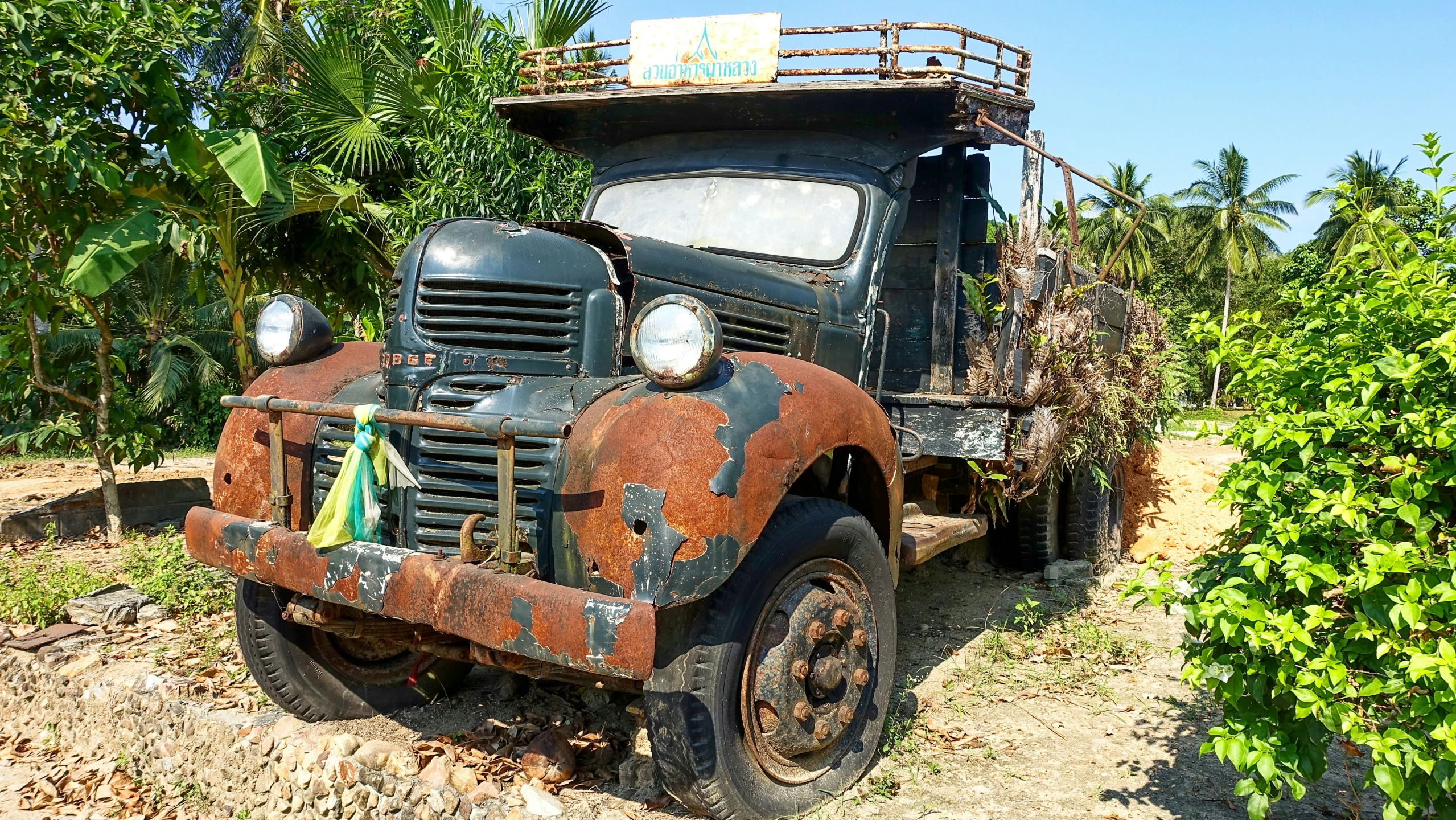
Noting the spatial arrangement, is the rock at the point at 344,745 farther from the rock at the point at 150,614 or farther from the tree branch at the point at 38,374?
the tree branch at the point at 38,374

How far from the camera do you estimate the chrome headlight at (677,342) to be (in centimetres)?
293

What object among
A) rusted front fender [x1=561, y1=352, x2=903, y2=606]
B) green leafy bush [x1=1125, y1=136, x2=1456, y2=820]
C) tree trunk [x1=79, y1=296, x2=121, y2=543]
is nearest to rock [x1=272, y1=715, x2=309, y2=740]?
rusted front fender [x1=561, y1=352, x2=903, y2=606]

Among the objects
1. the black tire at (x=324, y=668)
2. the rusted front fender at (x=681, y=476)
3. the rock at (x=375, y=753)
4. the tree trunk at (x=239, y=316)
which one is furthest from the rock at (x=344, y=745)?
the tree trunk at (x=239, y=316)

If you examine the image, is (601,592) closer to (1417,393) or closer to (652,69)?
(1417,393)

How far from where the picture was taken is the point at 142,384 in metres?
16.5

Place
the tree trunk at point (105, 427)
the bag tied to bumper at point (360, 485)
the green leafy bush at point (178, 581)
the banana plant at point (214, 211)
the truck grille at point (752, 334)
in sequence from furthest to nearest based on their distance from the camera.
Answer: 1. the tree trunk at point (105, 427)
2. the banana plant at point (214, 211)
3. the green leafy bush at point (178, 581)
4. the truck grille at point (752, 334)
5. the bag tied to bumper at point (360, 485)

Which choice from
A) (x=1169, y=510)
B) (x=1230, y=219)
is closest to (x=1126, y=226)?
(x=1230, y=219)

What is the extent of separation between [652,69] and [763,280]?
1.60m

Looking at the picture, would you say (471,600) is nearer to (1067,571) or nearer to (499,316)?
(499,316)

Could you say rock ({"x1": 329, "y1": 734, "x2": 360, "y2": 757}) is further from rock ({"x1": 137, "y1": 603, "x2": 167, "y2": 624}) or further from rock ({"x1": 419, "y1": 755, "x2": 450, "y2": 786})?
rock ({"x1": 137, "y1": 603, "x2": 167, "y2": 624})

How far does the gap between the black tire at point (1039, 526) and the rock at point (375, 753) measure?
394 cm

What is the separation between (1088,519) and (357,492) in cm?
501

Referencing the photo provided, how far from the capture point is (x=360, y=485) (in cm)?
318

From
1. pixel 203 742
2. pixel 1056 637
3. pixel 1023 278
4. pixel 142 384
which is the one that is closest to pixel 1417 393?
pixel 1023 278
